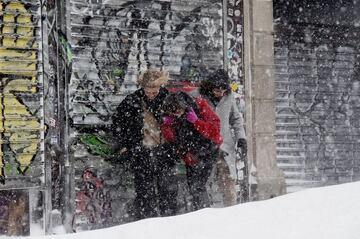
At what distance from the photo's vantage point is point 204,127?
21.6 feet

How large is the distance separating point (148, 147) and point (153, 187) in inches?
16.3

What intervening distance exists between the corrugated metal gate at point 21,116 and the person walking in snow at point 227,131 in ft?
5.93

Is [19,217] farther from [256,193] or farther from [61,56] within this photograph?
[256,193]

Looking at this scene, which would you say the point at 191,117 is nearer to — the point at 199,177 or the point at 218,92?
the point at 218,92

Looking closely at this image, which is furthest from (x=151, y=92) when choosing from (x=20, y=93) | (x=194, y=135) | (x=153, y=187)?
(x=20, y=93)

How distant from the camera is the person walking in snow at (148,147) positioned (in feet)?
20.7

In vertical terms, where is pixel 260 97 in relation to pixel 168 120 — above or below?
above

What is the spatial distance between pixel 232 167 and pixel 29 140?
2308 millimetres

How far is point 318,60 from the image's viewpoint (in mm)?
9742

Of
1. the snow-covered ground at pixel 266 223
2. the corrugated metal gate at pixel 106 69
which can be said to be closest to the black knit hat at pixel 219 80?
the corrugated metal gate at pixel 106 69

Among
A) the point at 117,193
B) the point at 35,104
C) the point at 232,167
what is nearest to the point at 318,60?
the point at 232,167

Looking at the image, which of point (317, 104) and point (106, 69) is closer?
point (106, 69)

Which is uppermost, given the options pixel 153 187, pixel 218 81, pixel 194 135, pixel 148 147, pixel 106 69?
pixel 106 69

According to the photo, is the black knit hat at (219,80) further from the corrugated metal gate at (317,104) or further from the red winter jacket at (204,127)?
the corrugated metal gate at (317,104)
